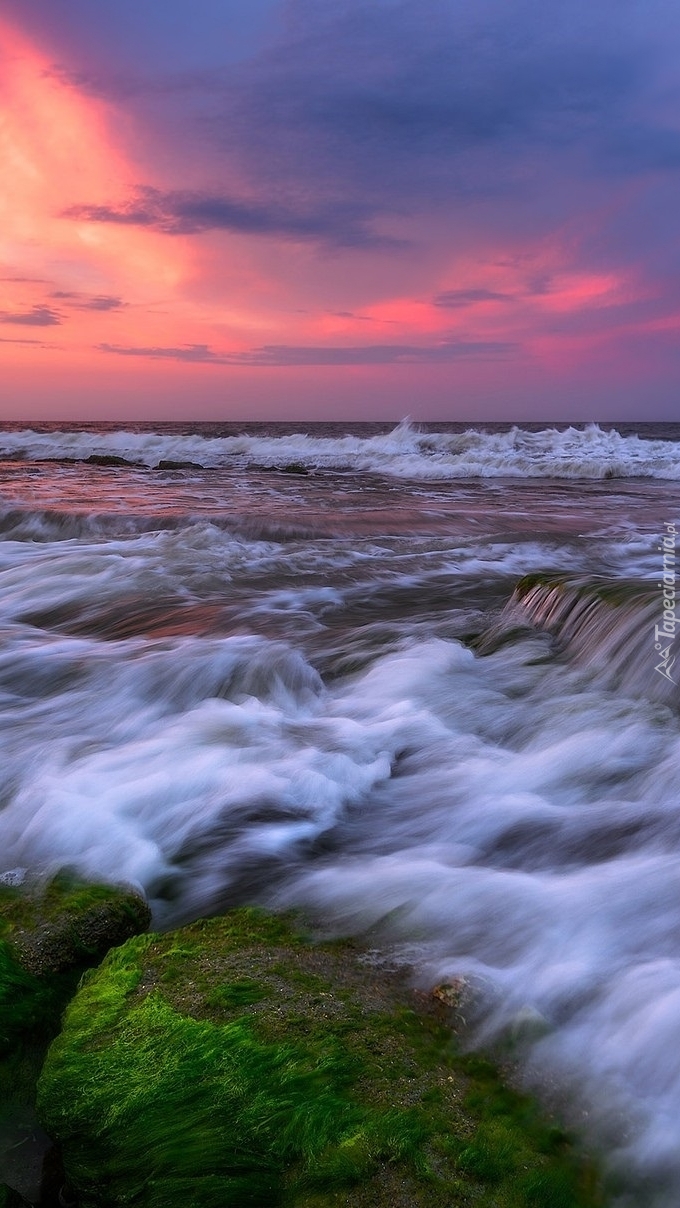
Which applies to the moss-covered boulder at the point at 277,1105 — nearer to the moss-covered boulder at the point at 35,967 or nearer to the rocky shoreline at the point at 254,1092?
the rocky shoreline at the point at 254,1092

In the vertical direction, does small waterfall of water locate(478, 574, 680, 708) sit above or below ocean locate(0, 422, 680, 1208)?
above

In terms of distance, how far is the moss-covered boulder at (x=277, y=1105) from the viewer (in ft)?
5.58

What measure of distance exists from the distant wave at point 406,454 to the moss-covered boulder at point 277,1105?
22.9 m

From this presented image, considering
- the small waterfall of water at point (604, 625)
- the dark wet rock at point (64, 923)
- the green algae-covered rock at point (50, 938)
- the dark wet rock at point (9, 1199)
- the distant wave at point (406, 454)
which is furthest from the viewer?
the distant wave at point (406, 454)

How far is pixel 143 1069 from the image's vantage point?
1.96 m

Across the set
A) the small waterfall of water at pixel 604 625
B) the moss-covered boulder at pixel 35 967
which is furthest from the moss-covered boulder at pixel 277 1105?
the small waterfall of water at pixel 604 625

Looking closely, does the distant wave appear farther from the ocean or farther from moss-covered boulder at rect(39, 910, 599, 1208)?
moss-covered boulder at rect(39, 910, 599, 1208)

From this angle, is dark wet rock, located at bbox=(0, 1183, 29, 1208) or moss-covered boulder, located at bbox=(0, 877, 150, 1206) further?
moss-covered boulder, located at bbox=(0, 877, 150, 1206)

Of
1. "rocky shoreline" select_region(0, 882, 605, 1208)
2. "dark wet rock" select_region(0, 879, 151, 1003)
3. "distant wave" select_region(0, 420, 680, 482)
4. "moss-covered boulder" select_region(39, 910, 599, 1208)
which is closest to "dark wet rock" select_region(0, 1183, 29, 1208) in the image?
"rocky shoreline" select_region(0, 882, 605, 1208)

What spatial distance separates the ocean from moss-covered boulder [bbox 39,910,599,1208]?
0.21 meters

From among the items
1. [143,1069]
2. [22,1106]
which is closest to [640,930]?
[143,1069]

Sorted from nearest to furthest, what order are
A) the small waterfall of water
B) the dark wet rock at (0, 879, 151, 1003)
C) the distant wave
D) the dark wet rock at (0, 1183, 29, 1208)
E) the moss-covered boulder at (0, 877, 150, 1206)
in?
the dark wet rock at (0, 1183, 29, 1208) < the moss-covered boulder at (0, 877, 150, 1206) < the dark wet rock at (0, 879, 151, 1003) < the small waterfall of water < the distant wave

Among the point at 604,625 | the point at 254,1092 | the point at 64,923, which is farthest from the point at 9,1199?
the point at 604,625

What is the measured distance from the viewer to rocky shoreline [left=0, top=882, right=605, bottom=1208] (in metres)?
1.71
